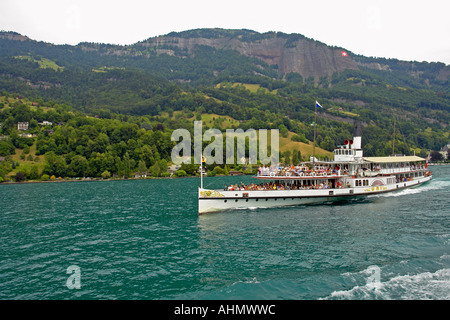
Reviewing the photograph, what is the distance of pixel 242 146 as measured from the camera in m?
184

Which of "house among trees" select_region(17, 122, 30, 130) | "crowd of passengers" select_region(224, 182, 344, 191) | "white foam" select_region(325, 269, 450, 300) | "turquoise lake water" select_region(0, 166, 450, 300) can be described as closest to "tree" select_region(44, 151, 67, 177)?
"house among trees" select_region(17, 122, 30, 130)

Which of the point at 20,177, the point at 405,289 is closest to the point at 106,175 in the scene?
the point at 20,177

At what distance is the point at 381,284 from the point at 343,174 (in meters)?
43.9

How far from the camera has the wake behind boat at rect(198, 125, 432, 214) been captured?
171 feet

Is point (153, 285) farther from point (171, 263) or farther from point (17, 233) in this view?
point (17, 233)

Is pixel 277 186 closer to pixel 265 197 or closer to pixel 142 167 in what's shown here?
pixel 265 197

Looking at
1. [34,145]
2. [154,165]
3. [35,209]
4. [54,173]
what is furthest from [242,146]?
[35,209]

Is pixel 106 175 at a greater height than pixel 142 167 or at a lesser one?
lesser

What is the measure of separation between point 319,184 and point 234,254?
34.6m

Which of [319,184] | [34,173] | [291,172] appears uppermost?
[291,172]

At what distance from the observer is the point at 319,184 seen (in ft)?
195

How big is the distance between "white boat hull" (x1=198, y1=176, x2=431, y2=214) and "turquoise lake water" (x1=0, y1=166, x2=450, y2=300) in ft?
7.49

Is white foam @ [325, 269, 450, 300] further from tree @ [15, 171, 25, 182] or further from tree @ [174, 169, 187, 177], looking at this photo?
tree @ [15, 171, 25, 182]

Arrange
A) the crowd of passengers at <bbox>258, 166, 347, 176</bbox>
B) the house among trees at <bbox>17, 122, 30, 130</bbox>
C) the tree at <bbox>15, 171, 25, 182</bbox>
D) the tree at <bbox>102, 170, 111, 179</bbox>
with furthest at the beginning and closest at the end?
1. the house among trees at <bbox>17, 122, 30, 130</bbox>
2. the tree at <bbox>102, 170, 111, 179</bbox>
3. the tree at <bbox>15, 171, 25, 182</bbox>
4. the crowd of passengers at <bbox>258, 166, 347, 176</bbox>
